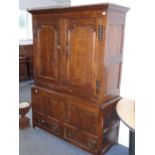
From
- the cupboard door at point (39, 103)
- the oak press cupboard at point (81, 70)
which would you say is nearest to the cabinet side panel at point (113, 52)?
the oak press cupboard at point (81, 70)

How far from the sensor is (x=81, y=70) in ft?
7.50

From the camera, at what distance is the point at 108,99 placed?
231 centimetres

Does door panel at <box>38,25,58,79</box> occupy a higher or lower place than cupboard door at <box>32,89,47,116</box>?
higher

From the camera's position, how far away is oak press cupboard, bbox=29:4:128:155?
2096mm

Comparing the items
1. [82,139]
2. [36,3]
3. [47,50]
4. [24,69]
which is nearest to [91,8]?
[47,50]

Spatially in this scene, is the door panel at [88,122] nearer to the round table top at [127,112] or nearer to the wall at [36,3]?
the round table top at [127,112]

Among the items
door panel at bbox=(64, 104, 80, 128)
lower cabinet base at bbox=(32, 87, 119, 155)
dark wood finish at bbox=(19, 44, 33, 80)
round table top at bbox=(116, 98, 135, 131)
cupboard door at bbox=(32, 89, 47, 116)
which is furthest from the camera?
dark wood finish at bbox=(19, 44, 33, 80)

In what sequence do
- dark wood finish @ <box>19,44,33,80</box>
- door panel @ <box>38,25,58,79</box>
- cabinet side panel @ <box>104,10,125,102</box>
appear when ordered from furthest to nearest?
dark wood finish @ <box>19,44,33,80</box>, door panel @ <box>38,25,58,79</box>, cabinet side panel @ <box>104,10,125,102</box>

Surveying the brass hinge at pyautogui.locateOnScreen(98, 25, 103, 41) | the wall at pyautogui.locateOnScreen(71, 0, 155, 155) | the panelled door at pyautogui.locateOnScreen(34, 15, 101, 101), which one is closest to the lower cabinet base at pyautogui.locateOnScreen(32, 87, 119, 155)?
the panelled door at pyautogui.locateOnScreen(34, 15, 101, 101)

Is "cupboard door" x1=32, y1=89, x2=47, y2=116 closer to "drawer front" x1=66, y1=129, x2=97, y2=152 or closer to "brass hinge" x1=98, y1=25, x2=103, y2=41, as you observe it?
"drawer front" x1=66, y1=129, x2=97, y2=152

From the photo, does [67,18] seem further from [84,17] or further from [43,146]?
[43,146]

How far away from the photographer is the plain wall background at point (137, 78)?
56cm

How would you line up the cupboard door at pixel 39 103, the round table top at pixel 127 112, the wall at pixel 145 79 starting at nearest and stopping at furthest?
the wall at pixel 145 79
the round table top at pixel 127 112
the cupboard door at pixel 39 103
